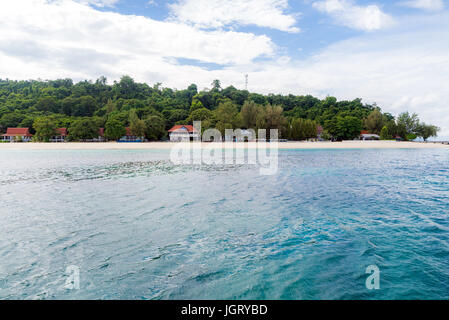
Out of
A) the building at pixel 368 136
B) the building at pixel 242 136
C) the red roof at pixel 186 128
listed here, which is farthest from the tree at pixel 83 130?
the building at pixel 368 136

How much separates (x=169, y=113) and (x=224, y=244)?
81940mm

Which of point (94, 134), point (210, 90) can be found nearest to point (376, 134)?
point (210, 90)

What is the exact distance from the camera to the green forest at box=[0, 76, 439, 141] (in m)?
68.0

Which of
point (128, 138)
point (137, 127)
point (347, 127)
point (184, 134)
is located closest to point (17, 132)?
point (128, 138)

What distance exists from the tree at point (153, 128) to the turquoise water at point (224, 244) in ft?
197

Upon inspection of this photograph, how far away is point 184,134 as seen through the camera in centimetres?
7412

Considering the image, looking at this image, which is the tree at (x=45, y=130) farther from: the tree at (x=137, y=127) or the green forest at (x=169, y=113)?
the tree at (x=137, y=127)

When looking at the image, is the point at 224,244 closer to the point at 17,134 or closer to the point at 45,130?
the point at 45,130

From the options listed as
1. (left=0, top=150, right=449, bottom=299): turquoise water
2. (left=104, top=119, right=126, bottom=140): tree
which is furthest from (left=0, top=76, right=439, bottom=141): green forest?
(left=0, top=150, right=449, bottom=299): turquoise water

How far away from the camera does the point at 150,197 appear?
10469 millimetres

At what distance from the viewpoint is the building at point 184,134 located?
73.5 metres

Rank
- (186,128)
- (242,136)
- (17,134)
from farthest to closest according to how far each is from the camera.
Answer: (186,128), (242,136), (17,134)
